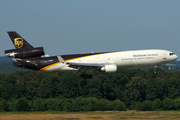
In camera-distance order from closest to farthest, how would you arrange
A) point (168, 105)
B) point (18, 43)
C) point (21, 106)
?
point (18, 43) → point (21, 106) → point (168, 105)

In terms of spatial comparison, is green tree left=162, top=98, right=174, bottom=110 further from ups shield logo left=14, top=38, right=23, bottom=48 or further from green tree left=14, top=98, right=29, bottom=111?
ups shield logo left=14, top=38, right=23, bottom=48

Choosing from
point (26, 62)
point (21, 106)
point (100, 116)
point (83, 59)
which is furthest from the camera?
point (21, 106)

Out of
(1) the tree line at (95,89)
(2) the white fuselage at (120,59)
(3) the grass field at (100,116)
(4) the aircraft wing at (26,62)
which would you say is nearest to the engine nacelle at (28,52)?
(4) the aircraft wing at (26,62)

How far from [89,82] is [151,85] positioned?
1153 inches

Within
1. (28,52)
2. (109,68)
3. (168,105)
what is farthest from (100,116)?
(168,105)

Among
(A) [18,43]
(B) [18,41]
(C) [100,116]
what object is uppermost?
(B) [18,41]

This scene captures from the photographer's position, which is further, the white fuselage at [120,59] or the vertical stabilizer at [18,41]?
the vertical stabilizer at [18,41]

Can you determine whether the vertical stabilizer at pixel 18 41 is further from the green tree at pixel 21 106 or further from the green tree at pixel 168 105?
the green tree at pixel 168 105

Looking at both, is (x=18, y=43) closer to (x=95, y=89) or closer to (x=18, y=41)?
(x=18, y=41)

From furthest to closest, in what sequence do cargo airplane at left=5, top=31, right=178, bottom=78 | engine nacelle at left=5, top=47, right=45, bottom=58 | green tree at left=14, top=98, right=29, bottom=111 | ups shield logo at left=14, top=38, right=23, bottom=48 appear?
green tree at left=14, top=98, right=29, bottom=111
ups shield logo at left=14, top=38, right=23, bottom=48
engine nacelle at left=5, top=47, right=45, bottom=58
cargo airplane at left=5, top=31, right=178, bottom=78

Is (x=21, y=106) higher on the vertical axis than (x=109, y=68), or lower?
lower

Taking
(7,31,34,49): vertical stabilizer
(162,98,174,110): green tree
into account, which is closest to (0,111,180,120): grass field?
(7,31,34,49): vertical stabilizer

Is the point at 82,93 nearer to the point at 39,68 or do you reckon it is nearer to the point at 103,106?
the point at 103,106

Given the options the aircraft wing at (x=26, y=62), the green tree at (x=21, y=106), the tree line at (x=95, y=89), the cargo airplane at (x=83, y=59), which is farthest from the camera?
the tree line at (x=95, y=89)
